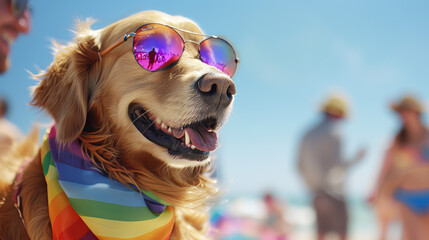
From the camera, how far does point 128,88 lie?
195cm

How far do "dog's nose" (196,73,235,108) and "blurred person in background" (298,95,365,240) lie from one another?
4159 mm

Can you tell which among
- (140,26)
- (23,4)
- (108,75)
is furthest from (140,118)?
(23,4)

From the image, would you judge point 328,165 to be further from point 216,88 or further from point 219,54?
point 216,88

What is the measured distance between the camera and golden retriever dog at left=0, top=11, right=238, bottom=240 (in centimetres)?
182

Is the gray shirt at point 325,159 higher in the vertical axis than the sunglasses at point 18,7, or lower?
lower

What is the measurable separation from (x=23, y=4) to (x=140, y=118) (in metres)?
1.49

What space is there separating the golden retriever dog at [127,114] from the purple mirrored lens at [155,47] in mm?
50

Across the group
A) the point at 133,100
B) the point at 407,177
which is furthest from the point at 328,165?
the point at 133,100

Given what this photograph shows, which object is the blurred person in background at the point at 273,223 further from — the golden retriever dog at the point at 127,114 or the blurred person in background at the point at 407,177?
the golden retriever dog at the point at 127,114

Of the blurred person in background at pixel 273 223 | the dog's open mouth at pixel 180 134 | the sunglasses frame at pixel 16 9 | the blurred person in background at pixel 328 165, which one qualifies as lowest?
the blurred person in background at pixel 273 223

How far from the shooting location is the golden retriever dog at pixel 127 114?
1817 millimetres

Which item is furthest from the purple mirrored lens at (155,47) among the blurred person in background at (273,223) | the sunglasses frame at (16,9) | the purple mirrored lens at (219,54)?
the blurred person in background at (273,223)

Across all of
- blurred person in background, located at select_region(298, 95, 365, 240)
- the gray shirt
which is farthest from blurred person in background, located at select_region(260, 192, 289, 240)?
the gray shirt

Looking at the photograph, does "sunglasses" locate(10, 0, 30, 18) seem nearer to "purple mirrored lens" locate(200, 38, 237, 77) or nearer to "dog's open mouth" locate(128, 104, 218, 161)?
"dog's open mouth" locate(128, 104, 218, 161)
